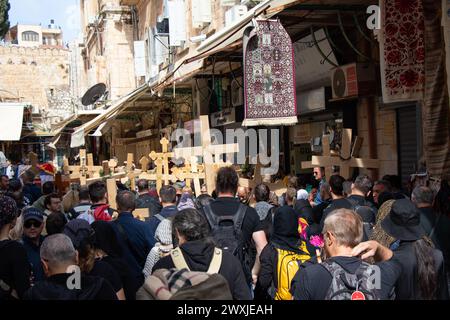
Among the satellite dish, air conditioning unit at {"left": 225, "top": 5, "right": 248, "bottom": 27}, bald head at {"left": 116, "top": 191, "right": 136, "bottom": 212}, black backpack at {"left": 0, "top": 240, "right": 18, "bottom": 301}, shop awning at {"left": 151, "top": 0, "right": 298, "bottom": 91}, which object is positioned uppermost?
air conditioning unit at {"left": 225, "top": 5, "right": 248, "bottom": 27}

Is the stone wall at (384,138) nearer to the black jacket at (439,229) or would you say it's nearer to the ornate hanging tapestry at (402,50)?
the ornate hanging tapestry at (402,50)

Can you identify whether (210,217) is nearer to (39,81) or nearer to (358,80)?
(358,80)

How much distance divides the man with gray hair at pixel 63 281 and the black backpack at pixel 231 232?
1.33 m

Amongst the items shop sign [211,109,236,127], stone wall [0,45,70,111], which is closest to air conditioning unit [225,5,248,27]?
shop sign [211,109,236,127]

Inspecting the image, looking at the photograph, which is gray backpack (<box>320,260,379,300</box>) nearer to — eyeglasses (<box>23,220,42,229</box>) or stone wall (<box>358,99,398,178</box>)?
eyeglasses (<box>23,220,42,229</box>)

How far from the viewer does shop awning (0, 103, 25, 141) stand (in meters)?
26.5

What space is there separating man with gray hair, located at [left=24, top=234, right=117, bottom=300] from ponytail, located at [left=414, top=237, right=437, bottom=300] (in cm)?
183

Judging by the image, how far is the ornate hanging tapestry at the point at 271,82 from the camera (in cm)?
802

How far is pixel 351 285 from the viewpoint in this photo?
297cm

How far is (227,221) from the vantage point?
15.0 ft

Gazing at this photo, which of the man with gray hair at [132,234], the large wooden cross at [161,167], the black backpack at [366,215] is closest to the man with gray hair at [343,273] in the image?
the black backpack at [366,215]

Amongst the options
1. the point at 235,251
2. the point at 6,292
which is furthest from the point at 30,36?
the point at 6,292

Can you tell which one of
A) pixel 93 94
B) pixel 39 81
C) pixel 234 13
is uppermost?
pixel 39 81

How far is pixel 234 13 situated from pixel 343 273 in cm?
1052
